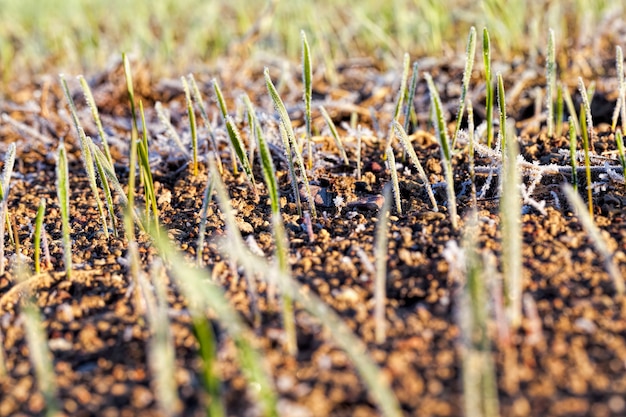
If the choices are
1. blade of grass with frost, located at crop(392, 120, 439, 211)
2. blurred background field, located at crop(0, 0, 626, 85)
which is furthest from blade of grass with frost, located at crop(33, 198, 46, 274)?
blurred background field, located at crop(0, 0, 626, 85)

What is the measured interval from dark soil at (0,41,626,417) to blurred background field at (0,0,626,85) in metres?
0.74

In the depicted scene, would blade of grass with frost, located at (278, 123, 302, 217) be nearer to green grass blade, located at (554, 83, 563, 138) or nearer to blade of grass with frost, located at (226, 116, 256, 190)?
blade of grass with frost, located at (226, 116, 256, 190)

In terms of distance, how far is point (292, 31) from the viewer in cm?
257

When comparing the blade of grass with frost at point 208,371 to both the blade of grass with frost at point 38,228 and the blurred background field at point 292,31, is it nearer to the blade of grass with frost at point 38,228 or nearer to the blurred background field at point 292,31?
the blade of grass with frost at point 38,228

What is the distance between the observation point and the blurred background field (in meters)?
2.18

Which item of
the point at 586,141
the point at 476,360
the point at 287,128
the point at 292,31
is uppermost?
the point at 292,31

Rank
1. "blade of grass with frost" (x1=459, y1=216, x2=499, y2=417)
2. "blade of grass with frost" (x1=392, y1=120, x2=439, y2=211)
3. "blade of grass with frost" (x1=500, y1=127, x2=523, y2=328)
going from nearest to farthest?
1. "blade of grass with frost" (x1=459, y1=216, x2=499, y2=417)
2. "blade of grass with frost" (x1=500, y1=127, x2=523, y2=328)
3. "blade of grass with frost" (x1=392, y1=120, x2=439, y2=211)

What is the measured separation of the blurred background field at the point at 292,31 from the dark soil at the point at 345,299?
0.74 meters

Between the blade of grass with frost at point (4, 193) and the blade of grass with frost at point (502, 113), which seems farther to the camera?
the blade of grass with frost at point (502, 113)

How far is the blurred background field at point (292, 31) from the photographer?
86.0 inches

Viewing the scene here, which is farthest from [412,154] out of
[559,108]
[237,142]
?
[559,108]

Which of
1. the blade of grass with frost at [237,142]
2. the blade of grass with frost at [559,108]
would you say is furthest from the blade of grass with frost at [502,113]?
the blade of grass with frost at [237,142]

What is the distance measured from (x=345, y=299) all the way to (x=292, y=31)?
1.91 metres

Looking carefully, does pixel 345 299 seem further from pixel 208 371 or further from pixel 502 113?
pixel 502 113
